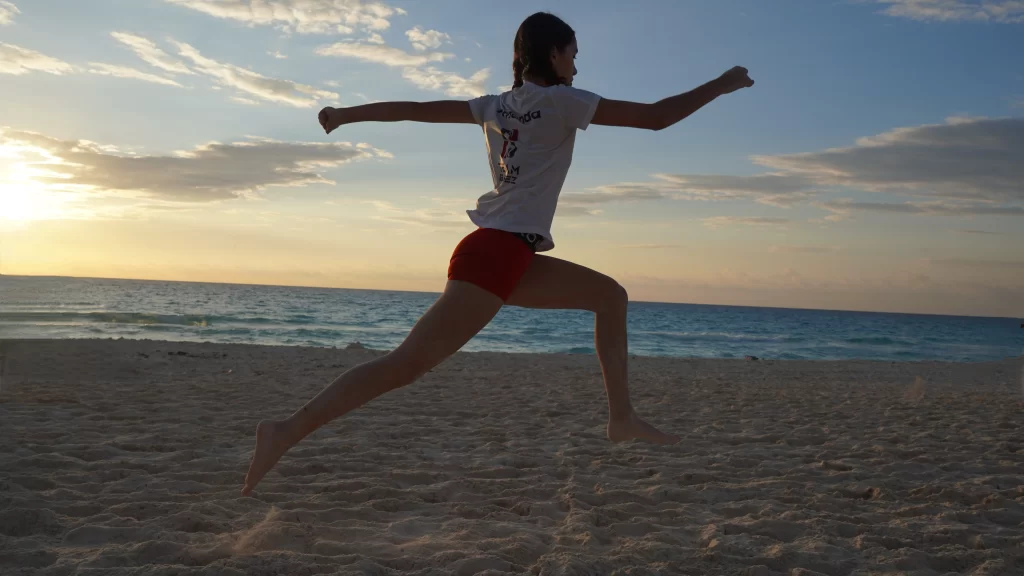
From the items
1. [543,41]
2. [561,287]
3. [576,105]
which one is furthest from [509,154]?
[561,287]

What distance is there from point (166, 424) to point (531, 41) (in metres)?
4.02

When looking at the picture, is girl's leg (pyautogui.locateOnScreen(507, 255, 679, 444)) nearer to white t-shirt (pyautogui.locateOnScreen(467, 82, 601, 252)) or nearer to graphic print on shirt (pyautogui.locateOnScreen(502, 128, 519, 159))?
white t-shirt (pyautogui.locateOnScreen(467, 82, 601, 252))

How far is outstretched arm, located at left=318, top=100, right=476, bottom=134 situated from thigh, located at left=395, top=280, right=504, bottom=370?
24.7 inches

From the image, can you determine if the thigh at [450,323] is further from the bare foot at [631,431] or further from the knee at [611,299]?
the bare foot at [631,431]

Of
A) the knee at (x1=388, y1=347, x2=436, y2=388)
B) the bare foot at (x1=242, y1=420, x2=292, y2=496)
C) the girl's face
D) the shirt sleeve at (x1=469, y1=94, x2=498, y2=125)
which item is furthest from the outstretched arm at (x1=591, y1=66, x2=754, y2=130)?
the bare foot at (x1=242, y1=420, x2=292, y2=496)

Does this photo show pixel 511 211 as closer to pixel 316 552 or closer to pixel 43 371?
pixel 316 552

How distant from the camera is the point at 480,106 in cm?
→ 237

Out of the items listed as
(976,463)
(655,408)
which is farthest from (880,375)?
(976,463)

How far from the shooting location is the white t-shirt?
2.16 meters

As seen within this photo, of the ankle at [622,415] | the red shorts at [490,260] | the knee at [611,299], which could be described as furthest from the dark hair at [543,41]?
the ankle at [622,415]

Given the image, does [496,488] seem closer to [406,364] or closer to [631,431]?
[631,431]

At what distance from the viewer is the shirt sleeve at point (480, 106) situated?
2.36 meters

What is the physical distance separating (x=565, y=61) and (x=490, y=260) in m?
0.72

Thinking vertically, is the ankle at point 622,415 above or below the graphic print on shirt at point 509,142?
below
